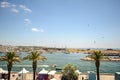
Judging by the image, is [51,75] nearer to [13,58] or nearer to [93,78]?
[93,78]

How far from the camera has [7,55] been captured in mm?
27484

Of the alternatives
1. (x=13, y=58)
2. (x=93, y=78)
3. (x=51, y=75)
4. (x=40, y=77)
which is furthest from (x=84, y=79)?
(x=13, y=58)

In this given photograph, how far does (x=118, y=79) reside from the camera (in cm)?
2872

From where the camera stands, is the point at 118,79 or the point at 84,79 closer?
the point at 118,79

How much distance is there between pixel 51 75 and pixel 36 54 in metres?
8.82

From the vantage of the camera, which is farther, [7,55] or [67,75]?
[67,75]

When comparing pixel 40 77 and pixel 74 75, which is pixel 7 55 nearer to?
pixel 40 77

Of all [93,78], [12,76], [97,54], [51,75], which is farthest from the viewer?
[12,76]

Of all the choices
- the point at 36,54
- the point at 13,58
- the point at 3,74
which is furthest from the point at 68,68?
the point at 3,74


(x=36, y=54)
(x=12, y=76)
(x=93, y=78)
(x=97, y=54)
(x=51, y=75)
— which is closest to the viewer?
(x=97, y=54)

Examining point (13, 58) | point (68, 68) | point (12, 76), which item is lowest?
point (12, 76)

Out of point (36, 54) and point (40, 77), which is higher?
point (36, 54)

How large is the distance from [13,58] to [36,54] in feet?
12.6

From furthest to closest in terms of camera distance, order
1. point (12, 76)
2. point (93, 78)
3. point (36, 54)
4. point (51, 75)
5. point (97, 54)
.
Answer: point (12, 76), point (51, 75), point (93, 78), point (36, 54), point (97, 54)
